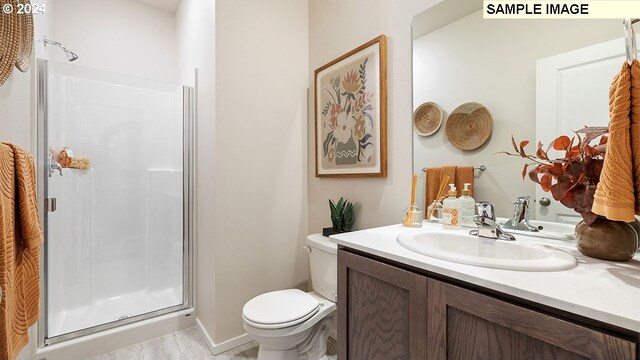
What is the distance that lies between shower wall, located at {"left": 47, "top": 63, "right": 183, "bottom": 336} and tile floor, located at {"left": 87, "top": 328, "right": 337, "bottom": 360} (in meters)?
0.23

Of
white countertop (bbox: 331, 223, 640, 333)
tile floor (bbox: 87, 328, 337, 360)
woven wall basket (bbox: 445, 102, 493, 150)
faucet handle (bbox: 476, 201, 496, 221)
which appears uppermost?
woven wall basket (bbox: 445, 102, 493, 150)

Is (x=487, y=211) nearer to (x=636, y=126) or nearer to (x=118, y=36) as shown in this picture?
(x=636, y=126)

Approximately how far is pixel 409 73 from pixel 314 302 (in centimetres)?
130

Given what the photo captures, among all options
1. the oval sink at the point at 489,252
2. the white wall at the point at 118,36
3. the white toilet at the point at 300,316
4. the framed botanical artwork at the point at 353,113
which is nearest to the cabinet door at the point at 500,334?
the oval sink at the point at 489,252

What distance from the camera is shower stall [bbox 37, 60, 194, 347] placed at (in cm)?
166

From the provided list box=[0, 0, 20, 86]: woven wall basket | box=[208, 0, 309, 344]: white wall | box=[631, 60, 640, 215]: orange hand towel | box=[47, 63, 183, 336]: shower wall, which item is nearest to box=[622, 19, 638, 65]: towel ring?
box=[631, 60, 640, 215]: orange hand towel

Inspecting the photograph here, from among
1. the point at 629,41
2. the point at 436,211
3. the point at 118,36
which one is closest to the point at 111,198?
the point at 118,36

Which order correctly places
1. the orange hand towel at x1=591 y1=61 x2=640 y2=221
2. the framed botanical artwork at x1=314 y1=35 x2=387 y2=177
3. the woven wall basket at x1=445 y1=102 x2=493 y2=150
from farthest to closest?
1. the framed botanical artwork at x1=314 y1=35 x2=387 y2=177
2. the woven wall basket at x1=445 y1=102 x2=493 y2=150
3. the orange hand towel at x1=591 y1=61 x2=640 y2=221

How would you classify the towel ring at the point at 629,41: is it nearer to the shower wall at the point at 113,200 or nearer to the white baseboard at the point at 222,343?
the white baseboard at the point at 222,343

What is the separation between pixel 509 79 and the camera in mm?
1098

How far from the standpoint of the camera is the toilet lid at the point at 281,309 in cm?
131

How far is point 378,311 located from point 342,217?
84cm

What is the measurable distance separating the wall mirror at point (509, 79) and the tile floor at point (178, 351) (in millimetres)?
1357

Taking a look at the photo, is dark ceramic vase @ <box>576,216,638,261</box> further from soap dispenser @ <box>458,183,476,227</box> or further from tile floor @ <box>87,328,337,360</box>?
tile floor @ <box>87,328,337,360</box>
